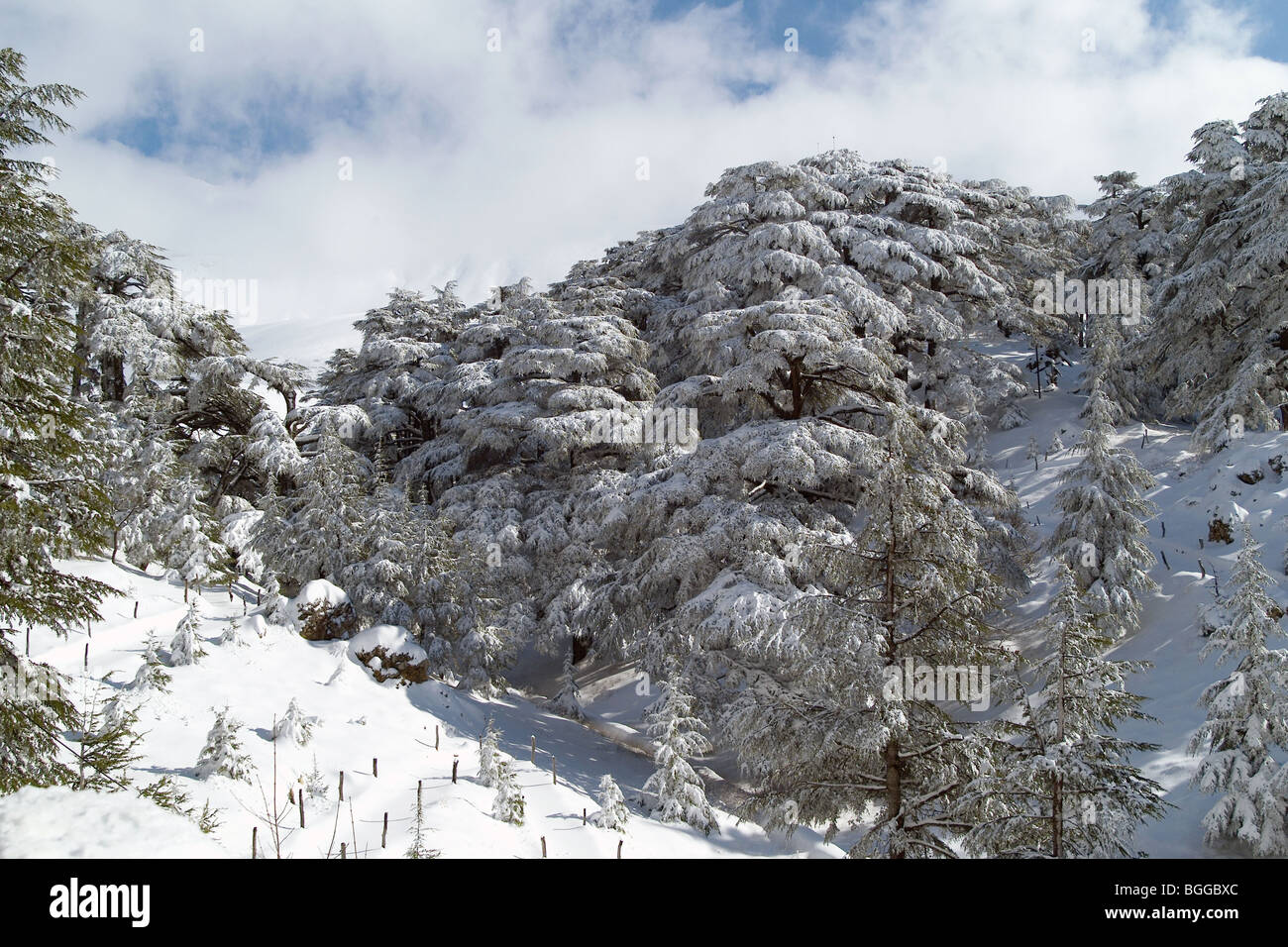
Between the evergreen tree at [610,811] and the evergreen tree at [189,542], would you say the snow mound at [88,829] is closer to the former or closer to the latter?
the evergreen tree at [610,811]

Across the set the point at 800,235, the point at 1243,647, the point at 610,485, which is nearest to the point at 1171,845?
the point at 1243,647

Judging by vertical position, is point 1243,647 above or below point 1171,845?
above

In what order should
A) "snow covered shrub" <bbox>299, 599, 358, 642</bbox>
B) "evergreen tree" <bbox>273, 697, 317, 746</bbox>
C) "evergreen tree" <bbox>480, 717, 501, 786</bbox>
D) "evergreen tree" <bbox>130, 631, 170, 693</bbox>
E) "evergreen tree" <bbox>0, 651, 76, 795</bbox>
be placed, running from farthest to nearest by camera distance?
"snow covered shrub" <bbox>299, 599, 358, 642</bbox> < "evergreen tree" <bbox>480, 717, 501, 786</bbox> < "evergreen tree" <bbox>130, 631, 170, 693</bbox> < "evergreen tree" <bbox>273, 697, 317, 746</bbox> < "evergreen tree" <bbox>0, 651, 76, 795</bbox>

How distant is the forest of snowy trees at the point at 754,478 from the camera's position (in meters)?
8.28

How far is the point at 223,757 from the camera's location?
31.9ft

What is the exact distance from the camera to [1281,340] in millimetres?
21500

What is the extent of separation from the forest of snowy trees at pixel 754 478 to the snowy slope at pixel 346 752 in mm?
547

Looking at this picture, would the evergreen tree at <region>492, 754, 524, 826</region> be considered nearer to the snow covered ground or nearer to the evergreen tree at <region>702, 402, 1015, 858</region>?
the snow covered ground

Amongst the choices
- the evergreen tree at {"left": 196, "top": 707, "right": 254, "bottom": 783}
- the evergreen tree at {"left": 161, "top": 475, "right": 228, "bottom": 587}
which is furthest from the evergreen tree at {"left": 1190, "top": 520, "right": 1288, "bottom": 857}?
the evergreen tree at {"left": 161, "top": 475, "right": 228, "bottom": 587}

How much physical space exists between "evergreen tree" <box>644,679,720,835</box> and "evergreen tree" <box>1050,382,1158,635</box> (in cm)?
909

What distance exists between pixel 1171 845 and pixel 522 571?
14860mm

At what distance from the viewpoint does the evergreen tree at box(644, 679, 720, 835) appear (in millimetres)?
12547
